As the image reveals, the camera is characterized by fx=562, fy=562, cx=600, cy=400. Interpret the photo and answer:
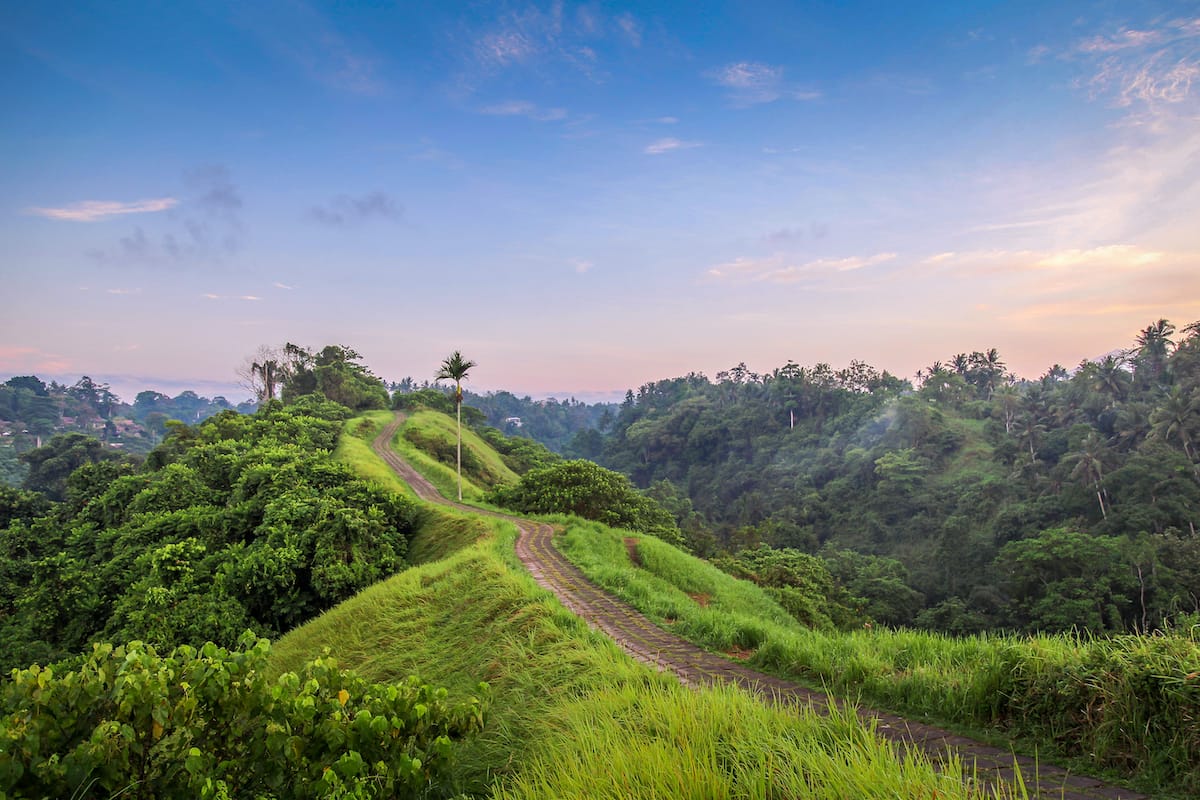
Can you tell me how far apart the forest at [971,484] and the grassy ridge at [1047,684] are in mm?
2970

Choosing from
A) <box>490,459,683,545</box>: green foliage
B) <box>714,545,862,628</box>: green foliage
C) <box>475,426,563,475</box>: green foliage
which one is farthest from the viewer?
<box>475,426,563,475</box>: green foliage

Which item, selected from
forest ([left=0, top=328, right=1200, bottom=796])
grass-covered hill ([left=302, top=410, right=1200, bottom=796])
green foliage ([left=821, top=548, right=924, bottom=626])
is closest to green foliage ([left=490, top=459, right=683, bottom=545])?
forest ([left=0, top=328, right=1200, bottom=796])

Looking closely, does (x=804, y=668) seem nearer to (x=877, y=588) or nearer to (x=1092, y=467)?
(x=877, y=588)

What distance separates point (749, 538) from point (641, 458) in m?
54.0

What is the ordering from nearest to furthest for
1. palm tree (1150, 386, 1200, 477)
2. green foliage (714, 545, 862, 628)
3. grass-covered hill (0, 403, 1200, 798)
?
grass-covered hill (0, 403, 1200, 798), green foliage (714, 545, 862, 628), palm tree (1150, 386, 1200, 477)

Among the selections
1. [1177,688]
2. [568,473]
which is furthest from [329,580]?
[1177,688]

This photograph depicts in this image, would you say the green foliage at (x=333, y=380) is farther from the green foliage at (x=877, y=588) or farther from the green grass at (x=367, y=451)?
the green foliage at (x=877, y=588)

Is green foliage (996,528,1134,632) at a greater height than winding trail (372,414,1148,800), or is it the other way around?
winding trail (372,414,1148,800)

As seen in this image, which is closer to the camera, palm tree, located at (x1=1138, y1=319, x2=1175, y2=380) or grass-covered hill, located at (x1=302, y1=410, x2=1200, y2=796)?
grass-covered hill, located at (x1=302, y1=410, x2=1200, y2=796)

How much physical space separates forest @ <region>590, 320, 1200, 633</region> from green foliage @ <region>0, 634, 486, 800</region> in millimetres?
7759

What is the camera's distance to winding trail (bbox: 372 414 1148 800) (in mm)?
3369

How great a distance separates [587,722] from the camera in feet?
13.0

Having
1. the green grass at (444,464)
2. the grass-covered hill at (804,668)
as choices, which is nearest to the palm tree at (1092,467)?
the green grass at (444,464)

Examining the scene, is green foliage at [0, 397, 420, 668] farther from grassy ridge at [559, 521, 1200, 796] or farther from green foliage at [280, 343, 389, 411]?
green foliage at [280, 343, 389, 411]
